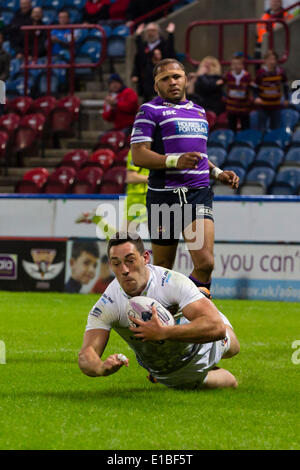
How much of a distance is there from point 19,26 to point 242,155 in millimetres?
7680

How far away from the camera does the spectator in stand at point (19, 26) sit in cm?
2111

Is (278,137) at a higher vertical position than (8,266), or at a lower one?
higher

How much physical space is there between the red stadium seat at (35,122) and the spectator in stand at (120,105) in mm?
1658

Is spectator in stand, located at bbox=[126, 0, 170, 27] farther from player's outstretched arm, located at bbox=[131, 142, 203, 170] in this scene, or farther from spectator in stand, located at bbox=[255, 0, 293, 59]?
player's outstretched arm, located at bbox=[131, 142, 203, 170]

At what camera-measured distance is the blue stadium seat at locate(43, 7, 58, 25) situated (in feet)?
74.2

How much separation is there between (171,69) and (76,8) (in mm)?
15959

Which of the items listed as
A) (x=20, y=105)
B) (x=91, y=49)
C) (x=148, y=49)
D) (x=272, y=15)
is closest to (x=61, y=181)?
(x=148, y=49)

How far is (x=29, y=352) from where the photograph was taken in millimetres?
8031

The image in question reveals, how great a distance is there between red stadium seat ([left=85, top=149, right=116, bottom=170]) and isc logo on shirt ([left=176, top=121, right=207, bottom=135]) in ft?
28.3

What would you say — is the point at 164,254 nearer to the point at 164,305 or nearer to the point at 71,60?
the point at 164,305

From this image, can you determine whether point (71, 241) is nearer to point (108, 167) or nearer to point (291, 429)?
point (108, 167)

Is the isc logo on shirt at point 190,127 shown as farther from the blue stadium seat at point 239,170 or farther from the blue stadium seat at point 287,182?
the blue stadium seat at point 239,170

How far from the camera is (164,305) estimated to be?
5699 millimetres

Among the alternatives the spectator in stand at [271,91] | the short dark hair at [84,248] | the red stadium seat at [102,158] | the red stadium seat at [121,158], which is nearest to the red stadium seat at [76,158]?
the red stadium seat at [102,158]
